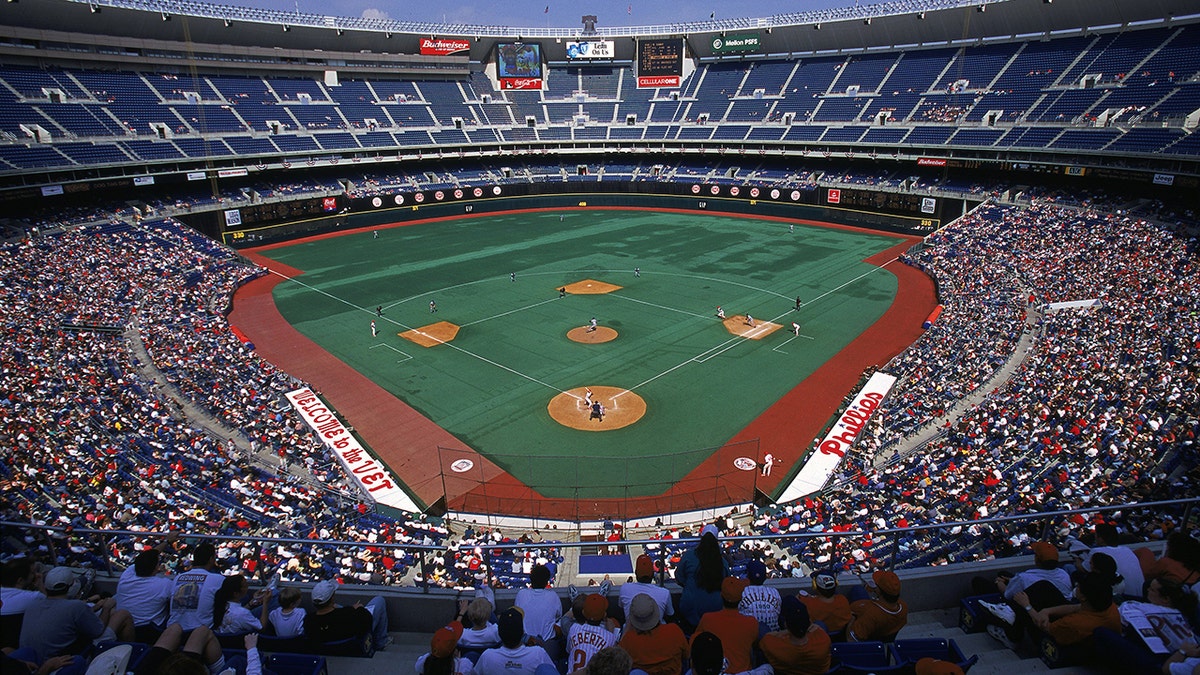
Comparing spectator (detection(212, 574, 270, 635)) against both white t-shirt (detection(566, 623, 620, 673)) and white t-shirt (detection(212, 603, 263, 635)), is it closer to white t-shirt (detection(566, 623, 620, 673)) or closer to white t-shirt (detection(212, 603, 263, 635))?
white t-shirt (detection(212, 603, 263, 635))

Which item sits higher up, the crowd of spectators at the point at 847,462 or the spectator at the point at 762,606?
the crowd of spectators at the point at 847,462

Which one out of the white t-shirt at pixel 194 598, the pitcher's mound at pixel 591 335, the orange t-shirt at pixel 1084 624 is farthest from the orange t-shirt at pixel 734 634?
the pitcher's mound at pixel 591 335

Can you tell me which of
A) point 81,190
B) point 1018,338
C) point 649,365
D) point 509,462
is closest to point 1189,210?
point 1018,338

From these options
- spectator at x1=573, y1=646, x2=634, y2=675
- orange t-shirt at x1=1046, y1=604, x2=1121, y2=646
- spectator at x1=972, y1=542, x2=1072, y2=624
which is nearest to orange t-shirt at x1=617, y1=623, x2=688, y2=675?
spectator at x1=573, y1=646, x2=634, y2=675

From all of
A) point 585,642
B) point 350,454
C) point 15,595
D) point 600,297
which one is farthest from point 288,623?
point 600,297

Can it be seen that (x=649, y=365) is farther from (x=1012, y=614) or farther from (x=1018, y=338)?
(x=1012, y=614)

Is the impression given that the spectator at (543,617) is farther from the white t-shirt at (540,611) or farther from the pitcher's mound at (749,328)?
the pitcher's mound at (749,328)

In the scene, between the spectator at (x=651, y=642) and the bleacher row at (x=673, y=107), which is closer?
the spectator at (x=651, y=642)
